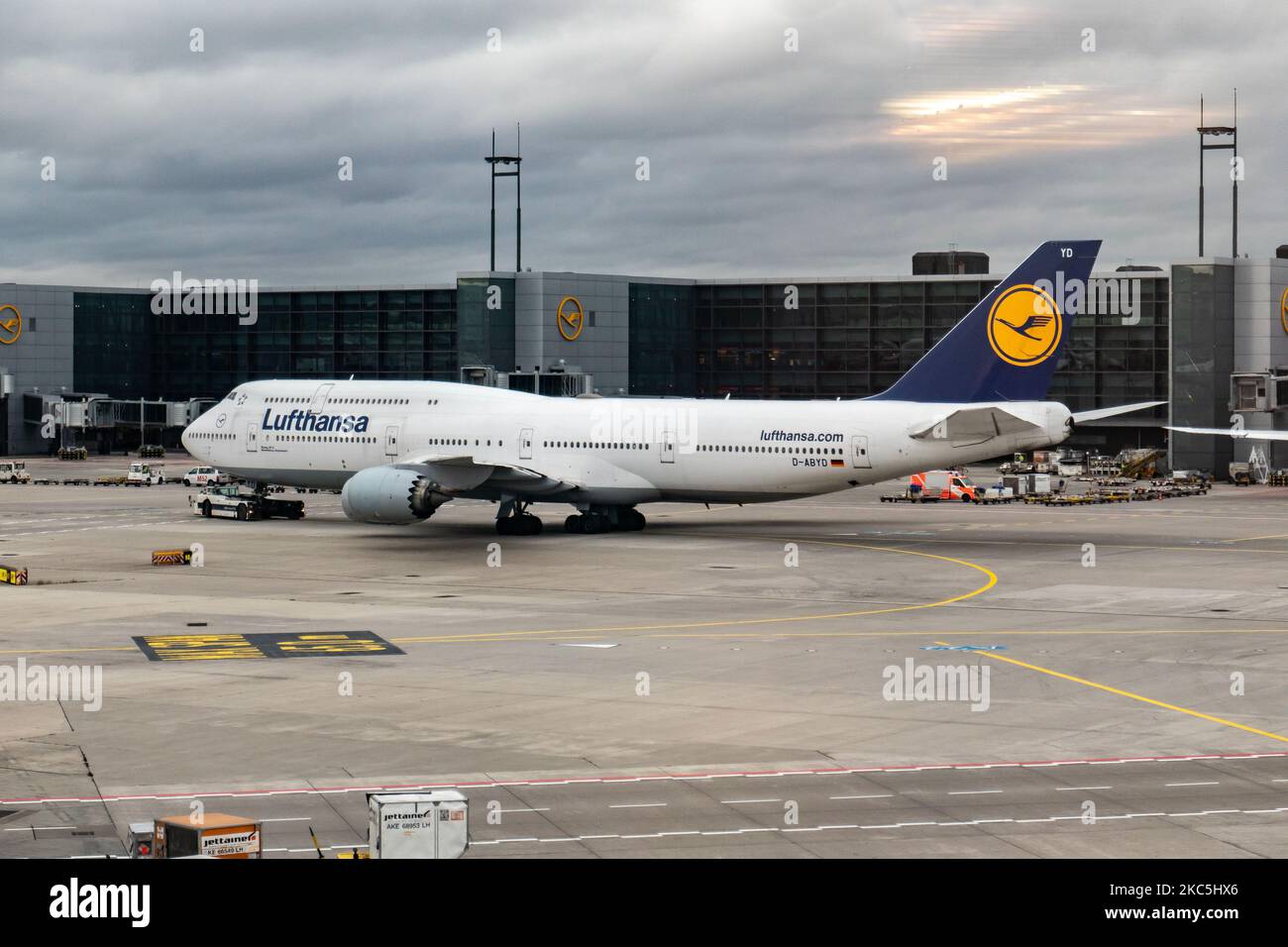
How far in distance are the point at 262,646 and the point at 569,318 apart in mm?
93377

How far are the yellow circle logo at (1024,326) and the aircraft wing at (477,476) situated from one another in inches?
754

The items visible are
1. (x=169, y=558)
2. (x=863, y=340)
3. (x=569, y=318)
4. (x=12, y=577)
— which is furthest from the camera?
(x=863, y=340)

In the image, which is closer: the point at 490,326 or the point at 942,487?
the point at 942,487

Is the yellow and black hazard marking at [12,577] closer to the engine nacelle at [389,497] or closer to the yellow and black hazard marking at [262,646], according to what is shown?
the yellow and black hazard marking at [262,646]

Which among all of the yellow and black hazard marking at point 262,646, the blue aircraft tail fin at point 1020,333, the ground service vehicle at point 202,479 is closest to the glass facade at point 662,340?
the ground service vehicle at point 202,479

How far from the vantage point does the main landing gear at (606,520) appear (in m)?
66.8

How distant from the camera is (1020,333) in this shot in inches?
2327

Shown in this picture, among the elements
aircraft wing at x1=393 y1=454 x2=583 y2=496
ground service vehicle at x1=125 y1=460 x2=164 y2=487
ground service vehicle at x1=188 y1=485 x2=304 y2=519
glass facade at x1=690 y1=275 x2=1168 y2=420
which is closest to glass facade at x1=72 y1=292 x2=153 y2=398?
ground service vehicle at x1=125 y1=460 x2=164 y2=487

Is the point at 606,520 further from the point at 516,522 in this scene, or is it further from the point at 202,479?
the point at 202,479

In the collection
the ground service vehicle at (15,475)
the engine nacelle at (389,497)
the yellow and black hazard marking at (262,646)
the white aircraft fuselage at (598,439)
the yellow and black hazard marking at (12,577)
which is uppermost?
the white aircraft fuselage at (598,439)

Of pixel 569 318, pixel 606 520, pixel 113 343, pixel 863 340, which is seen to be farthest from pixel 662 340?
pixel 606 520

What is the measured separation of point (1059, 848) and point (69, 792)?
13.8 metres

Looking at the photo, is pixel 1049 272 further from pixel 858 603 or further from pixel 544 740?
pixel 544 740
